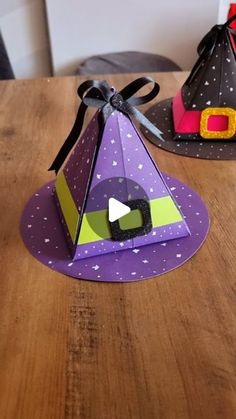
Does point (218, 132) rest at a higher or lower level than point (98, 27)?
higher

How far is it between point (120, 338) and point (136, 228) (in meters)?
0.17

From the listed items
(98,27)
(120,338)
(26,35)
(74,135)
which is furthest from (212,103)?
(26,35)

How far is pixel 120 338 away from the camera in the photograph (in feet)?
1.82

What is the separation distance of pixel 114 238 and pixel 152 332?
0.50 feet

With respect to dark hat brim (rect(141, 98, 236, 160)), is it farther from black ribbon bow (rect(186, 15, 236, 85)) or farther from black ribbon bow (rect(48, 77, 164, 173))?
black ribbon bow (rect(48, 77, 164, 173))

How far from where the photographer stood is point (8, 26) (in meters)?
2.15

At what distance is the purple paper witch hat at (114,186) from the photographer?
2.08 ft

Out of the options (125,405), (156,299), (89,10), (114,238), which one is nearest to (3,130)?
(114,238)
